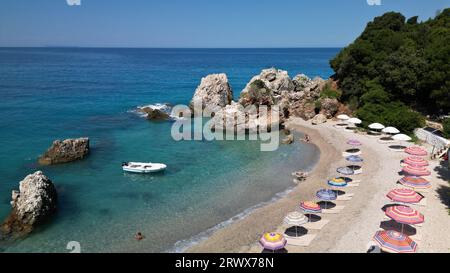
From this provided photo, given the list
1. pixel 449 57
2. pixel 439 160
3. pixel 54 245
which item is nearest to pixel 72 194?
pixel 54 245

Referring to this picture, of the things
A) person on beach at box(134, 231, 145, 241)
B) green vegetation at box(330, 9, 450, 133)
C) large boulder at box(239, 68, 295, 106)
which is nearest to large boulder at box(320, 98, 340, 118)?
green vegetation at box(330, 9, 450, 133)

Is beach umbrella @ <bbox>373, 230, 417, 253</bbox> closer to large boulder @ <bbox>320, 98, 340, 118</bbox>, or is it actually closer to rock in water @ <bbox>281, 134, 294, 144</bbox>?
rock in water @ <bbox>281, 134, 294, 144</bbox>

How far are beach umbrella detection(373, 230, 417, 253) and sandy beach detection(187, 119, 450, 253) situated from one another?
4.94 feet

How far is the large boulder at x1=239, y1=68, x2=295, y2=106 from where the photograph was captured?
5219 centimetres

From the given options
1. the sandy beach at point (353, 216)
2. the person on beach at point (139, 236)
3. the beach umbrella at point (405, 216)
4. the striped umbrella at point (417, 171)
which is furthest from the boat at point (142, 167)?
the striped umbrella at point (417, 171)

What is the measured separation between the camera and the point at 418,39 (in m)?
52.6

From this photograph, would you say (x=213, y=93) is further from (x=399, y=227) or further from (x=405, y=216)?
(x=405, y=216)

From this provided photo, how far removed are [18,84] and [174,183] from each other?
244ft

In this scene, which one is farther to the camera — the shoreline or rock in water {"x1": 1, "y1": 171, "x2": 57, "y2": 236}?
rock in water {"x1": 1, "y1": 171, "x2": 57, "y2": 236}

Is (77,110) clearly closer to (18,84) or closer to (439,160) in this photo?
(18,84)

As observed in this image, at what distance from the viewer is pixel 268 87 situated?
58.4 meters

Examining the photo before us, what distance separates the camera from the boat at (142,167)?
106 ft

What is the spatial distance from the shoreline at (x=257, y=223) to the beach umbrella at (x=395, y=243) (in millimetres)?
7188
